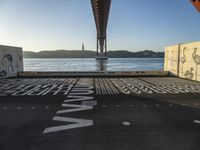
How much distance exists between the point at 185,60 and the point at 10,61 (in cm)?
2049

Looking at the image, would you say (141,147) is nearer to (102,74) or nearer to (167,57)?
(102,74)

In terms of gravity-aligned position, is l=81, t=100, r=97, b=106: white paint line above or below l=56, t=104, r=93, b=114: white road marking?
above

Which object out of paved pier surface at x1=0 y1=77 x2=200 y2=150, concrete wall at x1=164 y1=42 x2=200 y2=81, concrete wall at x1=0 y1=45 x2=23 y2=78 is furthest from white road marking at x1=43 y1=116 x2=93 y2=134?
concrete wall at x1=0 y1=45 x2=23 y2=78

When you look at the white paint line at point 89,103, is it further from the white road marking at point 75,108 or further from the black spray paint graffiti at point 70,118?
the white road marking at point 75,108

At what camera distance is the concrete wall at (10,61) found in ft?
67.8

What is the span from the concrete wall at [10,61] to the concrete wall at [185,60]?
20.0 meters

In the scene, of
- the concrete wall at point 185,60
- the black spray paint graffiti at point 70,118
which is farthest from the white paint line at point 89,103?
the concrete wall at point 185,60

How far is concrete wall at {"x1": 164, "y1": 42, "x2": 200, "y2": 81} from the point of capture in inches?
727

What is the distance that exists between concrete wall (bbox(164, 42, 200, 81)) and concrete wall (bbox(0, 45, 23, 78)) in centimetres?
2002

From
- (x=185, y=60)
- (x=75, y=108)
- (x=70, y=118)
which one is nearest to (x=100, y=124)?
(x=70, y=118)

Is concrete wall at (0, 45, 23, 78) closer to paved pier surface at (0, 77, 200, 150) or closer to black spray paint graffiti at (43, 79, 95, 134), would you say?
paved pier surface at (0, 77, 200, 150)

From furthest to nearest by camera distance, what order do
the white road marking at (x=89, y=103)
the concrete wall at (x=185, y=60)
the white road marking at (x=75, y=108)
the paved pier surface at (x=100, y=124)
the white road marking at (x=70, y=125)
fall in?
the concrete wall at (x=185, y=60) → the white road marking at (x=89, y=103) → the white road marking at (x=75, y=108) → the white road marking at (x=70, y=125) → the paved pier surface at (x=100, y=124)

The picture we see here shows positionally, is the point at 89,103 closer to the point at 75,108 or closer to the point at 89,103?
the point at 89,103

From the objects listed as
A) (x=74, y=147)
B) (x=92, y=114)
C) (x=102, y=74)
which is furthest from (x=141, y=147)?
(x=102, y=74)
